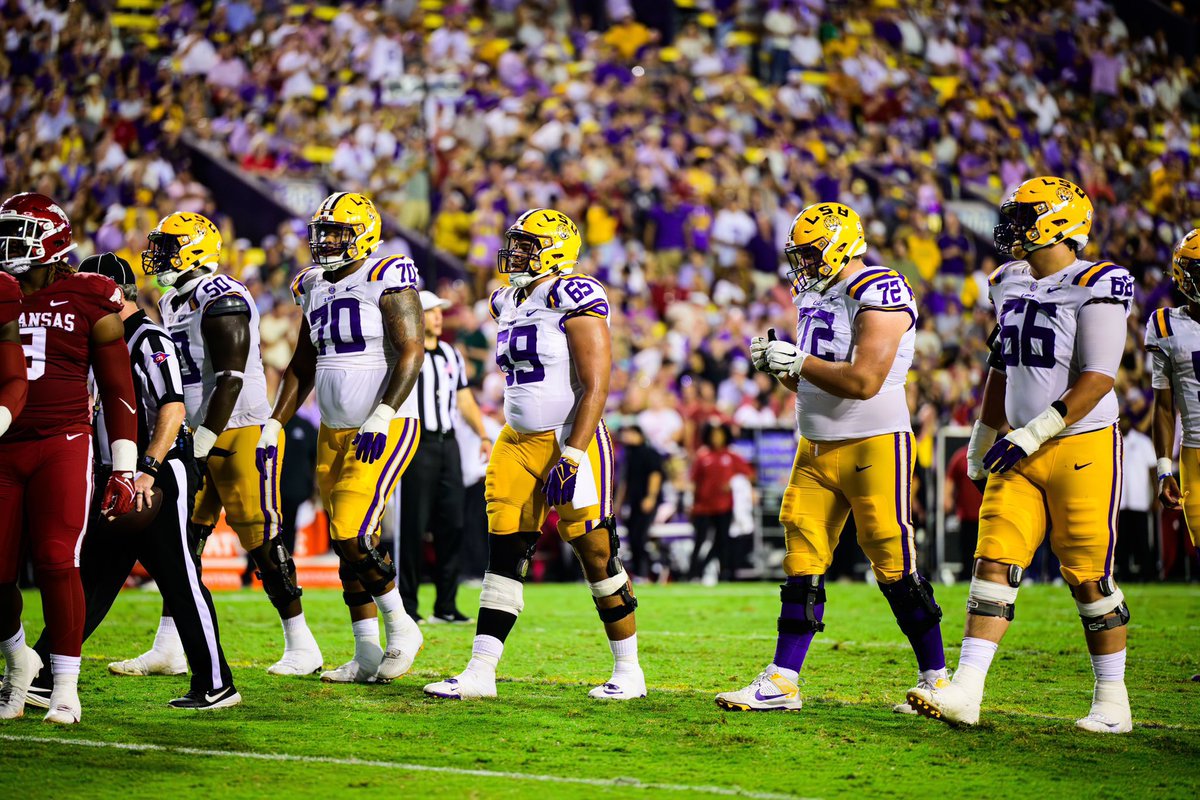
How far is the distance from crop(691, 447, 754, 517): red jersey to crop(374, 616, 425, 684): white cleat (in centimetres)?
809

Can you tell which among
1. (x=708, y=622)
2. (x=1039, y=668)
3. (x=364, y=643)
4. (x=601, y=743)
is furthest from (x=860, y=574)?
(x=601, y=743)

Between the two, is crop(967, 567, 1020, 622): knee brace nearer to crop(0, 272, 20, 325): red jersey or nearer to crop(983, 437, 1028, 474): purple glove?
crop(983, 437, 1028, 474): purple glove

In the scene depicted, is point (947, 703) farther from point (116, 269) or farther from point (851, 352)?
point (116, 269)

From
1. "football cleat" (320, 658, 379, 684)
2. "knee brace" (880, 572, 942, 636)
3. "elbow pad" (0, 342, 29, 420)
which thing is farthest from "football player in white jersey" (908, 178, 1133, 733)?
"elbow pad" (0, 342, 29, 420)

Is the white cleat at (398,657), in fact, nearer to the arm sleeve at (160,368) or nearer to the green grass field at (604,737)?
the green grass field at (604,737)

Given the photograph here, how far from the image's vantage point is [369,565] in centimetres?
711

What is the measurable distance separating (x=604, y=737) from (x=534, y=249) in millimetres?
2315

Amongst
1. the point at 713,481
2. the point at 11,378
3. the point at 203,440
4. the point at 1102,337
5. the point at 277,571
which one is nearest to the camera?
the point at 11,378

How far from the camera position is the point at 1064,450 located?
6082 millimetres

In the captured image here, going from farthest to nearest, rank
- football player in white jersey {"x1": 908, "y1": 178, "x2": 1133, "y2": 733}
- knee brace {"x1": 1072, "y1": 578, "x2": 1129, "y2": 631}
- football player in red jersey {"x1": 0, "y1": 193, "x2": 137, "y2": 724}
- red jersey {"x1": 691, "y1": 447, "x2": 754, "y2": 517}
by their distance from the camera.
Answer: red jersey {"x1": 691, "y1": 447, "x2": 754, "y2": 517} < knee brace {"x1": 1072, "y1": 578, "x2": 1129, "y2": 631} < football player in white jersey {"x1": 908, "y1": 178, "x2": 1133, "y2": 733} < football player in red jersey {"x1": 0, "y1": 193, "x2": 137, "y2": 724}

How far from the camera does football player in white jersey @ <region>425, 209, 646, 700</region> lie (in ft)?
22.2

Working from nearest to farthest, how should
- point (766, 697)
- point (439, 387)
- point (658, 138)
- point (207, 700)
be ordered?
point (207, 700)
point (766, 697)
point (439, 387)
point (658, 138)

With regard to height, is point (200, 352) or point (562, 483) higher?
point (200, 352)

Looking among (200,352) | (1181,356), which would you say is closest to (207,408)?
(200,352)
